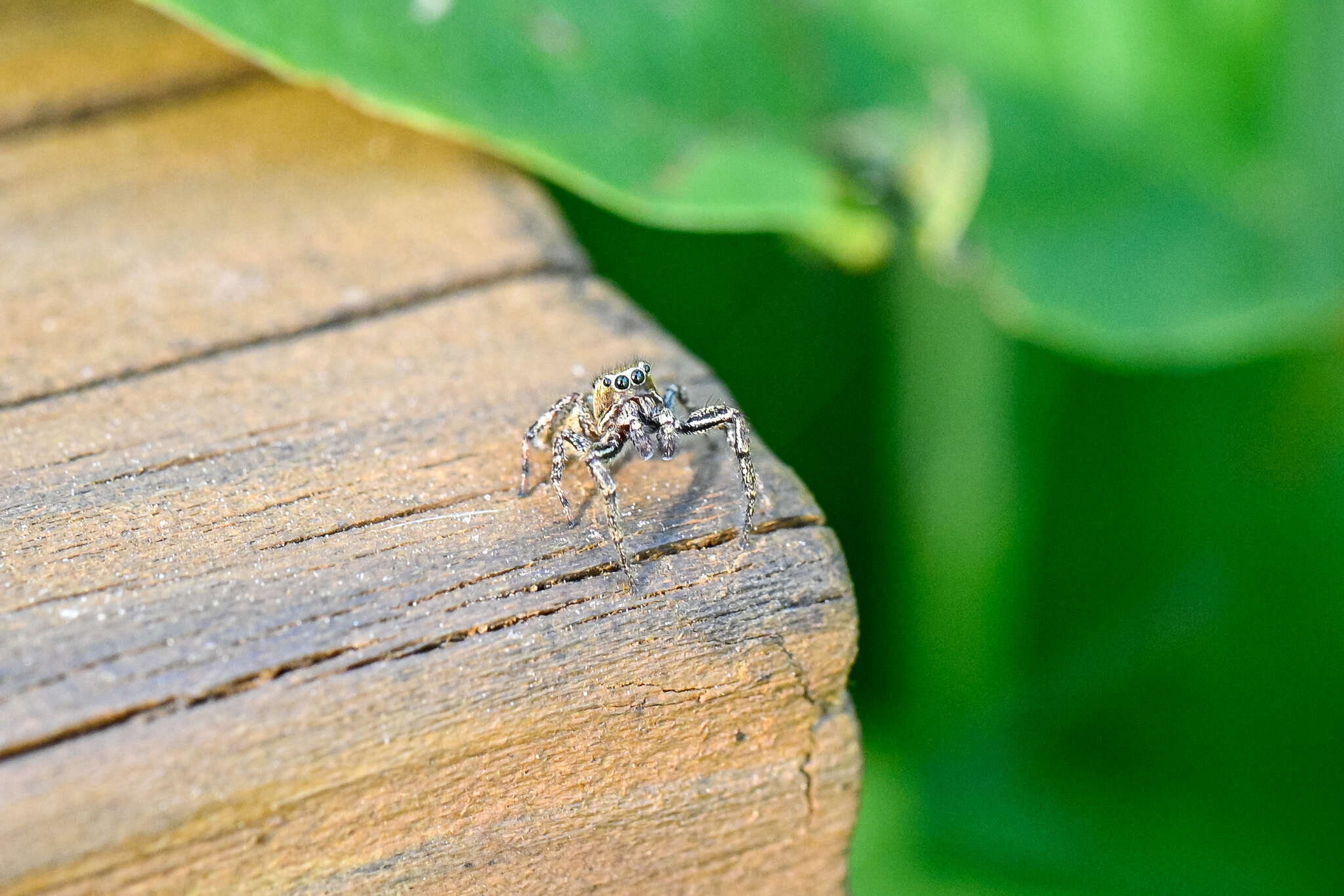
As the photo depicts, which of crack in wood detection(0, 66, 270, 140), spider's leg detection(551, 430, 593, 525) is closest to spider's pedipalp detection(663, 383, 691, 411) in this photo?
spider's leg detection(551, 430, 593, 525)

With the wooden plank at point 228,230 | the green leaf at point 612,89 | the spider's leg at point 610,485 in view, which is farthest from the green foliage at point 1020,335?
the spider's leg at point 610,485

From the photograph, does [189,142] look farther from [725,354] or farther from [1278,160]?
[1278,160]

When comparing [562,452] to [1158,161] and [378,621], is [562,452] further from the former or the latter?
[1158,161]

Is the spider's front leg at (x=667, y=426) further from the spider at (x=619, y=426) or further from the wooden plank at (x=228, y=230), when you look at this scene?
the wooden plank at (x=228, y=230)

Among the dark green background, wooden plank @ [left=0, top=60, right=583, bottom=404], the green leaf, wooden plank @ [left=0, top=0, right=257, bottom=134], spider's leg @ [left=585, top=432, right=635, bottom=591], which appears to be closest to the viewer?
spider's leg @ [left=585, top=432, right=635, bottom=591]

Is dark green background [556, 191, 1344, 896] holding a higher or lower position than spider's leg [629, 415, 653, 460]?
lower

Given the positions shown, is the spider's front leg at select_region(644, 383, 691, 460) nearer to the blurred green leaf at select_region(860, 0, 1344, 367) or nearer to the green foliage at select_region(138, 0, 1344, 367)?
the green foliage at select_region(138, 0, 1344, 367)
